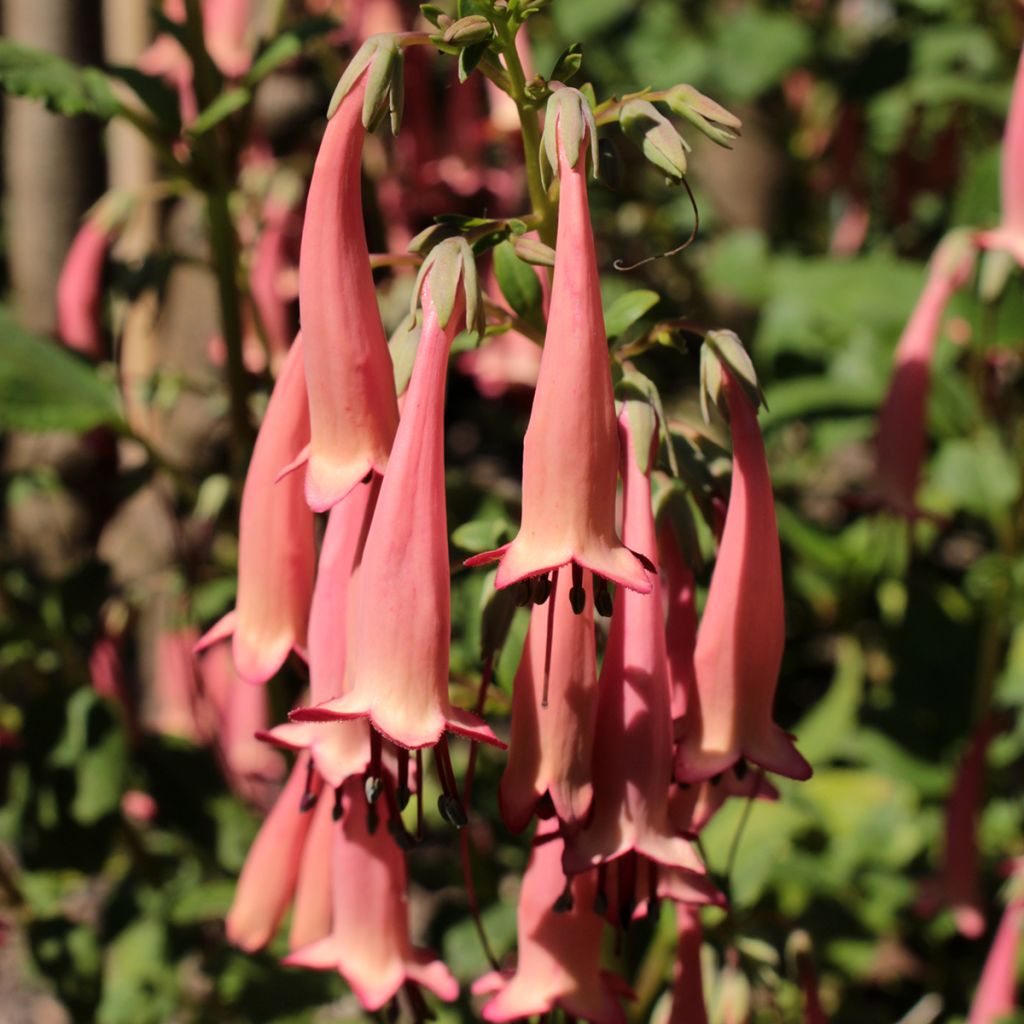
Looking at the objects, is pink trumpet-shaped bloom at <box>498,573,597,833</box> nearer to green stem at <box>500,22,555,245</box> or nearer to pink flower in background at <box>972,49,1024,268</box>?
green stem at <box>500,22,555,245</box>

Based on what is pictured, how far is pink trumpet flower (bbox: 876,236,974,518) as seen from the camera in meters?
1.37

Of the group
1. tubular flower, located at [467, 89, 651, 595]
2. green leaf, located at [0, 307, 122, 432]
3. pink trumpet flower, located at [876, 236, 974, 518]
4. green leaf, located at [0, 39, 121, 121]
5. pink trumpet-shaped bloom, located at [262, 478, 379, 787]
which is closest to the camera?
tubular flower, located at [467, 89, 651, 595]

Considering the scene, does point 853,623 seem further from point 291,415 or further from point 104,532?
point 291,415

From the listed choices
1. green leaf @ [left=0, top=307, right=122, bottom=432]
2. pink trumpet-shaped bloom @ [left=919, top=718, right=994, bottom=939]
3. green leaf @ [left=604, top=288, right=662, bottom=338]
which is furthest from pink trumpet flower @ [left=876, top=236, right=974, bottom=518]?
green leaf @ [left=0, top=307, right=122, bottom=432]

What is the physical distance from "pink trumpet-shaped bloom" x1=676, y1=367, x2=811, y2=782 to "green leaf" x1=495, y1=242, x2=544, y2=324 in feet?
0.46

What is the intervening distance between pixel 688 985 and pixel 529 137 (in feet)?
2.05

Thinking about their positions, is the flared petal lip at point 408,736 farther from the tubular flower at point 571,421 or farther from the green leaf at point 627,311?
the green leaf at point 627,311

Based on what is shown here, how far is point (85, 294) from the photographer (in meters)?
1.41

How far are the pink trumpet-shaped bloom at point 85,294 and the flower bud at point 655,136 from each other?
2.59 feet

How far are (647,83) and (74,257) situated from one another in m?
1.11

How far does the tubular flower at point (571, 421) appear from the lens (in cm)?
70

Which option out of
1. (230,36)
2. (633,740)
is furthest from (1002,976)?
(230,36)

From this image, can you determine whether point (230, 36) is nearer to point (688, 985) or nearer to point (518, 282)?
point (518, 282)

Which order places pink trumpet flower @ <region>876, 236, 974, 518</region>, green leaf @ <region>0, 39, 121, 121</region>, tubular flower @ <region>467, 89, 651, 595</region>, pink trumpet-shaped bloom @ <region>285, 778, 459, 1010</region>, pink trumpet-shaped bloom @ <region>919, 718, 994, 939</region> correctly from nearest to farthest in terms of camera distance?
Result: tubular flower @ <region>467, 89, 651, 595</region> < pink trumpet-shaped bloom @ <region>285, 778, 459, 1010</region> < green leaf @ <region>0, 39, 121, 121</region> < pink trumpet flower @ <region>876, 236, 974, 518</region> < pink trumpet-shaped bloom @ <region>919, 718, 994, 939</region>
